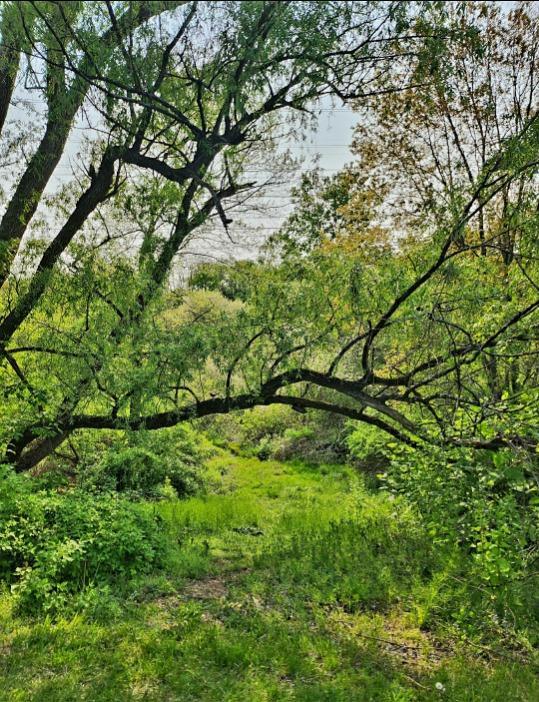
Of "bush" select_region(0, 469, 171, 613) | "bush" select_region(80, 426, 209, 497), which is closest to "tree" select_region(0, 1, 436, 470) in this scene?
"bush" select_region(0, 469, 171, 613)

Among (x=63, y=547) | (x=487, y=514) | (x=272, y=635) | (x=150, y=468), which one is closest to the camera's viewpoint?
(x=487, y=514)

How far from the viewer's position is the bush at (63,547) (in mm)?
4359

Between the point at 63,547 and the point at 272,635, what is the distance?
6.42 ft

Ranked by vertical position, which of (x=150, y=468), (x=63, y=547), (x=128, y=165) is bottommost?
(x=150, y=468)

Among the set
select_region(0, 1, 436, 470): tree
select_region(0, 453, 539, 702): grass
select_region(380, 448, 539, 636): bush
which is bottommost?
select_region(0, 453, 539, 702): grass

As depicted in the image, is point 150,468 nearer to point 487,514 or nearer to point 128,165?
point 128,165

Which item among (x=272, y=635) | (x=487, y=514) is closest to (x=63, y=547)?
(x=272, y=635)

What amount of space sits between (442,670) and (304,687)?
Answer: 1.08 m

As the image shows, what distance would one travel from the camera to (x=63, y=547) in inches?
175

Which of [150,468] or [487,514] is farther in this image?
[150,468]

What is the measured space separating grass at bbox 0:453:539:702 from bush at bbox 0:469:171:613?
208 mm

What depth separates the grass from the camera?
11.0 feet

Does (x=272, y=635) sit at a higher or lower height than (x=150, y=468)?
lower

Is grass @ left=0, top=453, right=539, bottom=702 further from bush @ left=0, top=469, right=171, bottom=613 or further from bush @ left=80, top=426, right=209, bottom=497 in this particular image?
bush @ left=80, top=426, right=209, bottom=497
